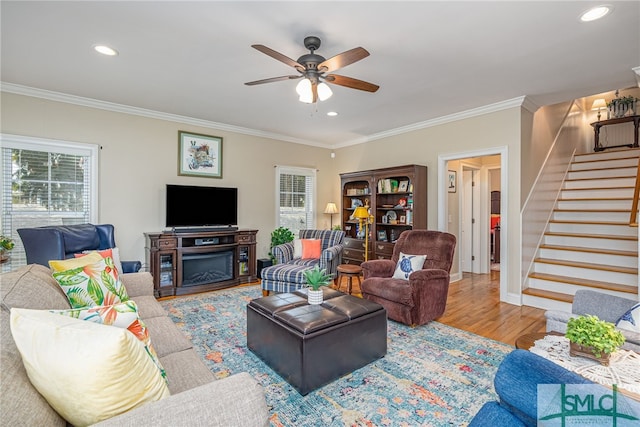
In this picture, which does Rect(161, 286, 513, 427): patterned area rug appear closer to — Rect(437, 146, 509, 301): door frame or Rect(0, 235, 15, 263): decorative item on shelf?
Rect(437, 146, 509, 301): door frame

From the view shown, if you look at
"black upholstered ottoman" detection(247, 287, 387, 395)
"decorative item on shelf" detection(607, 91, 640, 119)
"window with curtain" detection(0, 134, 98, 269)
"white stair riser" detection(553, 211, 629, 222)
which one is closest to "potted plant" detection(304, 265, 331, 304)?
"black upholstered ottoman" detection(247, 287, 387, 395)

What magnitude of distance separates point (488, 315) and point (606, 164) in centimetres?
405

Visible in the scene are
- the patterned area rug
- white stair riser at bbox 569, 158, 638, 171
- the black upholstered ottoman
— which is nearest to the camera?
the patterned area rug

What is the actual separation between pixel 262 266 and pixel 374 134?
321 cm

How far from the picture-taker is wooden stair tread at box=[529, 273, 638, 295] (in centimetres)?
343

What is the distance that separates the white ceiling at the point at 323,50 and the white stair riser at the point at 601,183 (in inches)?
77.4

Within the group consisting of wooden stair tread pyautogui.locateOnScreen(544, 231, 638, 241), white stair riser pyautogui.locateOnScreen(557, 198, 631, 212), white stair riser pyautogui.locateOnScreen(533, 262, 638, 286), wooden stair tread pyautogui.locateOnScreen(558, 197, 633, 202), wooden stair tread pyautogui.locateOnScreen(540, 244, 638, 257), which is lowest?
white stair riser pyautogui.locateOnScreen(533, 262, 638, 286)

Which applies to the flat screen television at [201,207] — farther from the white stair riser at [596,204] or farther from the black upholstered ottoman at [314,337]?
the white stair riser at [596,204]

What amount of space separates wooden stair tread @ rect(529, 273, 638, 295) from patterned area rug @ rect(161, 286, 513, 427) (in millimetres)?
1820

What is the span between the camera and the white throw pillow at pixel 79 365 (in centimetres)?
86

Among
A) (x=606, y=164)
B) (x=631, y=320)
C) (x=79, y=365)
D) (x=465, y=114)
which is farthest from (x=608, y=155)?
(x=79, y=365)

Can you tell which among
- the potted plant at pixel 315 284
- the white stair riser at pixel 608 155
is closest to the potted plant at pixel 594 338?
the potted plant at pixel 315 284

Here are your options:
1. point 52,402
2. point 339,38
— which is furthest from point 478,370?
point 339,38

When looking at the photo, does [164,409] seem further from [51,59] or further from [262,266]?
[262,266]
